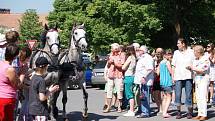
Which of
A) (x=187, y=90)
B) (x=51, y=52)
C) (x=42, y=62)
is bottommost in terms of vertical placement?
(x=187, y=90)

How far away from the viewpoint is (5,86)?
7.87 m

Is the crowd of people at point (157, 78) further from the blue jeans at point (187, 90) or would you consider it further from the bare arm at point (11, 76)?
the bare arm at point (11, 76)

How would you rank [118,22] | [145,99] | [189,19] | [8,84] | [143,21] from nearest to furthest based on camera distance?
[8,84]
[145,99]
[143,21]
[118,22]
[189,19]

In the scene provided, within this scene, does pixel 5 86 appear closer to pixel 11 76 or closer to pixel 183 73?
pixel 11 76

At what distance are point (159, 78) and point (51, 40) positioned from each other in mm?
3706

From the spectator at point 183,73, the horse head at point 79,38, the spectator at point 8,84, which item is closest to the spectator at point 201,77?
the spectator at point 183,73

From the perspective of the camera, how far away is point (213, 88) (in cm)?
1656

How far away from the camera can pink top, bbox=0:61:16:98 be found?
7766mm

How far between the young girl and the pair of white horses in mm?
2300

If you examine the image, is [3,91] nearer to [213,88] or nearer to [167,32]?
[213,88]

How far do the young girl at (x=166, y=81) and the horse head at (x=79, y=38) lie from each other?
99.5 inches

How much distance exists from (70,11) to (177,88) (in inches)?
1299

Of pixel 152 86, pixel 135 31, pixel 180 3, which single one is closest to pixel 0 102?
pixel 152 86

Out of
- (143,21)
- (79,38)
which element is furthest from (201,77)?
(143,21)
